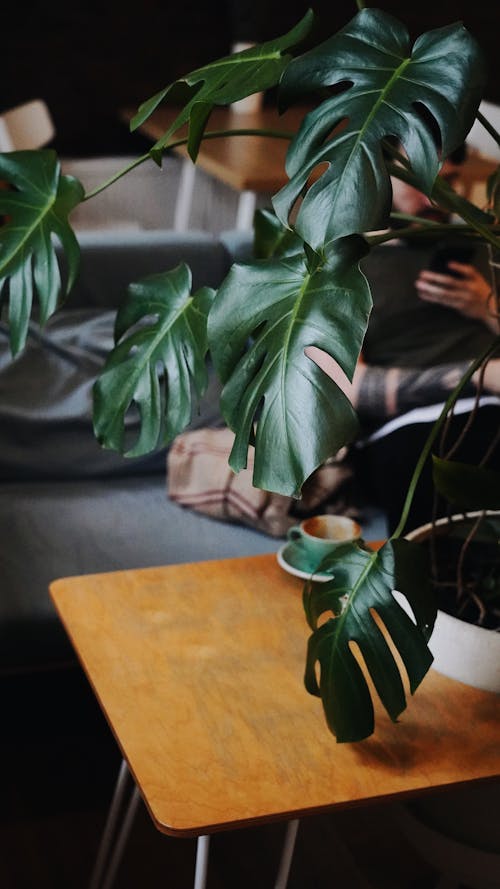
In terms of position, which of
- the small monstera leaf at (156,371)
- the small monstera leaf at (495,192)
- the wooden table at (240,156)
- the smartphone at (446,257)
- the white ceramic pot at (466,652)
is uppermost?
the small monstera leaf at (495,192)

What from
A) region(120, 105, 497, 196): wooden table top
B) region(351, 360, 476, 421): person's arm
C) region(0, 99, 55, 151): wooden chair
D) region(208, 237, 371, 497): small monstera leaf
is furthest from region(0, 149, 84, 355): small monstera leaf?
region(0, 99, 55, 151): wooden chair

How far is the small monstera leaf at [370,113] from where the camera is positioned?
1063mm

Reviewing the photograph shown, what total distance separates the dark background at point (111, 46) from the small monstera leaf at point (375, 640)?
11.5 ft

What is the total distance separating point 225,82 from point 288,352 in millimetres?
305

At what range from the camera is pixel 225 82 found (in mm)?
1288

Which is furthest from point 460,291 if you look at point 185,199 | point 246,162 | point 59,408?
point 185,199

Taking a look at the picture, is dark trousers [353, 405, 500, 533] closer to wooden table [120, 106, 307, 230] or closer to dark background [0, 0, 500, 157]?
wooden table [120, 106, 307, 230]

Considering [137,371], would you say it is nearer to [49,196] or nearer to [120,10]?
[49,196]

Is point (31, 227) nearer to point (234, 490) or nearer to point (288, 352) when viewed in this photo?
point (288, 352)

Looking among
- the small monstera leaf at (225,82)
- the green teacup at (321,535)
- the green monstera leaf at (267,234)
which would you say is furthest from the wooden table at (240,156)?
the small monstera leaf at (225,82)

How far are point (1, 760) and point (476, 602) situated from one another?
43.4 inches

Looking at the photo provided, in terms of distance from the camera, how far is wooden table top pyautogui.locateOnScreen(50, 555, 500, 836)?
4.14 ft

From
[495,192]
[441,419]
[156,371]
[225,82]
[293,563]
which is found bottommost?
[293,563]

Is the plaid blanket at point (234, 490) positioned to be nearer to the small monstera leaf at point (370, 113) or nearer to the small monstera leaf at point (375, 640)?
the small monstera leaf at point (375, 640)
